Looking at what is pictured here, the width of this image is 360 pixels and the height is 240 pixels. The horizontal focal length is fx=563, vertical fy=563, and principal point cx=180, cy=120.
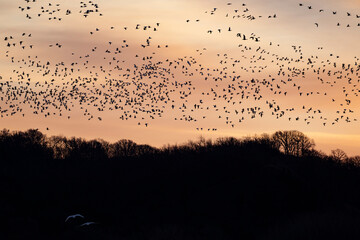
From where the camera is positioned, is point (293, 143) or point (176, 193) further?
point (293, 143)

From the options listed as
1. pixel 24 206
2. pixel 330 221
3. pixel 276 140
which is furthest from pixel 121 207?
pixel 276 140

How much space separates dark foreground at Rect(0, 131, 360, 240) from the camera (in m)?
51.6

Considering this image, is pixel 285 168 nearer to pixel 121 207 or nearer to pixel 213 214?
pixel 213 214

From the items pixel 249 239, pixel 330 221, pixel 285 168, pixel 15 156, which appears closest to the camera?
pixel 330 221

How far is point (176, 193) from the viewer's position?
3103 inches

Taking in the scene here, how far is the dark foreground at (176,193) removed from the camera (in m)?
51.6

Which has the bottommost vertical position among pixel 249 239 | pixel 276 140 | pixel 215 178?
pixel 249 239

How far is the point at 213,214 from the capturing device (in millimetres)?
65312

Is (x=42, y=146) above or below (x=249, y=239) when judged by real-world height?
above

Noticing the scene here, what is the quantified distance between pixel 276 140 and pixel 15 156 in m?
52.9

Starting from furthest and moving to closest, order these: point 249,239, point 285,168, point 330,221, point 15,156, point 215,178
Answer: point 15,156, point 215,178, point 285,168, point 249,239, point 330,221

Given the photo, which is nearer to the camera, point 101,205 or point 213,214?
point 213,214

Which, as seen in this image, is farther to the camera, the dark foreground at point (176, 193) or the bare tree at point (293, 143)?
the bare tree at point (293, 143)

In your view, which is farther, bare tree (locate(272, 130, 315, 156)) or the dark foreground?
bare tree (locate(272, 130, 315, 156))
